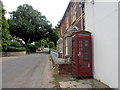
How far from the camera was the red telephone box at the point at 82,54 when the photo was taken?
7.11 m

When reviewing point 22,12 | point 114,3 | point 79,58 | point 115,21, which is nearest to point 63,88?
point 79,58

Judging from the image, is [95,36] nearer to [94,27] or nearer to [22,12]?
[94,27]

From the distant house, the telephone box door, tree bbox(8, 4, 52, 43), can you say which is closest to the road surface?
the telephone box door

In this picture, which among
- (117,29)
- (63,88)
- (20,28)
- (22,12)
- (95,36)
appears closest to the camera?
(117,29)

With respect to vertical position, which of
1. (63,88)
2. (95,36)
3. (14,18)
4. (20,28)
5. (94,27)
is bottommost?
A: (63,88)

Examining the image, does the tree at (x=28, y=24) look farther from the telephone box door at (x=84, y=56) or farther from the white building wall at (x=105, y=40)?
the white building wall at (x=105, y=40)

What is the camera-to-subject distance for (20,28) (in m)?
41.5

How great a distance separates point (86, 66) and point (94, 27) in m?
1.97

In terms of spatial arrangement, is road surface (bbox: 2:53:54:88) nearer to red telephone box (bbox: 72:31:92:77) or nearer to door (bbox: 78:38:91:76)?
red telephone box (bbox: 72:31:92:77)

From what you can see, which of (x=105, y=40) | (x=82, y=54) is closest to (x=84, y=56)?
(x=82, y=54)

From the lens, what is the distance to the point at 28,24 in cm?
4238

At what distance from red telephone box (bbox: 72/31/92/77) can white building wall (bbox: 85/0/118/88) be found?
0.25 metres

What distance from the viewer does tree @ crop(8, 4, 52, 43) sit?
41750 mm

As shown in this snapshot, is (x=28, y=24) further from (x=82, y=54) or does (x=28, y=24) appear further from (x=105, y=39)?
(x=105, y=39)
